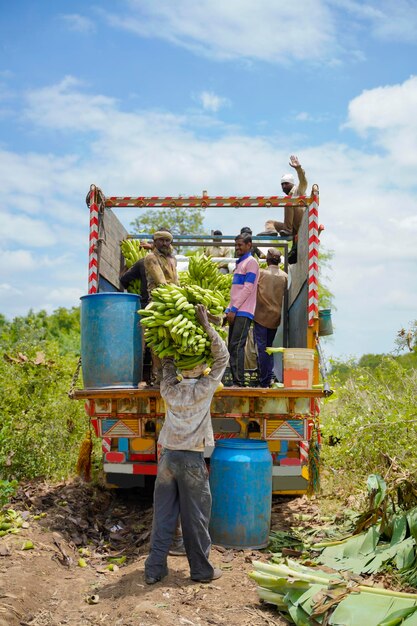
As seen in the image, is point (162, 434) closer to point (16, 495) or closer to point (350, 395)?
point (16, 495)

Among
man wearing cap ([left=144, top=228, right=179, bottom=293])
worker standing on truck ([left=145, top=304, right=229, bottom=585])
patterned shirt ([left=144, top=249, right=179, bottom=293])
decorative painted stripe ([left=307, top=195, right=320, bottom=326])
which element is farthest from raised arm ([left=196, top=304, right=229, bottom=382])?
decorative painted stripe ([left=307, top=195, right=320, bottom=326])

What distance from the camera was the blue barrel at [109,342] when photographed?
6.41 m

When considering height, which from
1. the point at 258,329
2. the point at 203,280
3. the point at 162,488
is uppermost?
the point at 203,280

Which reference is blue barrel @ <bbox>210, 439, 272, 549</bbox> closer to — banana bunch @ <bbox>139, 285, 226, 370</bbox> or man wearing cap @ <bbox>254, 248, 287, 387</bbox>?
banana bunch @ <bbox>139, 285, 226, 370</bbox>

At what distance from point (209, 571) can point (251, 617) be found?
65cm

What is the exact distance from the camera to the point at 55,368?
10.2 meters

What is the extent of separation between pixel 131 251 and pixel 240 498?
11.9 feet

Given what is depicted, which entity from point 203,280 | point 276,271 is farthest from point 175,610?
point 276,271

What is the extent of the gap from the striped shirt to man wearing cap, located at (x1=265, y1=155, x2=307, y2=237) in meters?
1.41

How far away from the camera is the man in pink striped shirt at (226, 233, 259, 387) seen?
286 inches

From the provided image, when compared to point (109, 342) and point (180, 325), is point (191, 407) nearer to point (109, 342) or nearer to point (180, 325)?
point (180, 325)

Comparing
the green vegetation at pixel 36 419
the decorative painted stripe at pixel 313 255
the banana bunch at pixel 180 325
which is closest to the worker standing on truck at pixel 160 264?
the banana bunch at pixel 180 325

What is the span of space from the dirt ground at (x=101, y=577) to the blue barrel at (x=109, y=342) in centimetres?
147

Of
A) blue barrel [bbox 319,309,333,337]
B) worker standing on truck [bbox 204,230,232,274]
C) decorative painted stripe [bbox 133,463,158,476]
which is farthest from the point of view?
worker standing on truck [bbox 204,230,232,274]
